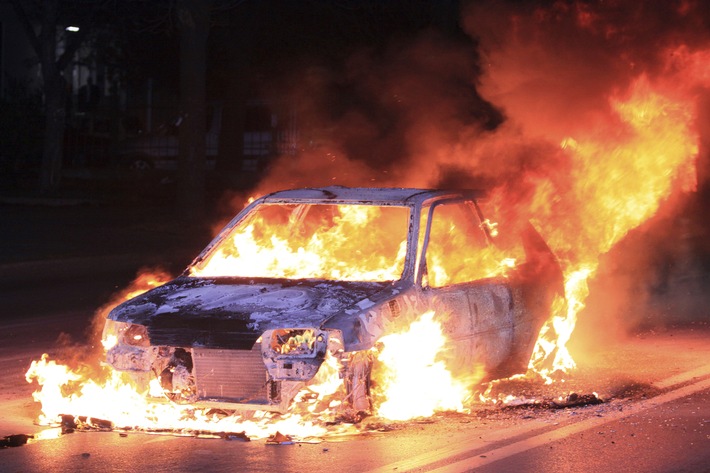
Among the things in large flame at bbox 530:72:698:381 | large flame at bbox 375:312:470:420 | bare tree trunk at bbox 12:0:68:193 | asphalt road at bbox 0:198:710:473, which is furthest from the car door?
bare tree trunk at bbox 12:0:68:193

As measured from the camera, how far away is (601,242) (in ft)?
35.2

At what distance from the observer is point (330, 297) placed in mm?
8164

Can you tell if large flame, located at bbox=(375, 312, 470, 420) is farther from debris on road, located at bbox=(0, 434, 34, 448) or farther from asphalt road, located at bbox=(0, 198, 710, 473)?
debris on road, located at bbox=(0, 434, 34, 448)

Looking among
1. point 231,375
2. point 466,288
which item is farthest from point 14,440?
point 466,288

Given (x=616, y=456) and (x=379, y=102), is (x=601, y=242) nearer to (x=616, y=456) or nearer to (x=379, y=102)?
(x=616, y=456)

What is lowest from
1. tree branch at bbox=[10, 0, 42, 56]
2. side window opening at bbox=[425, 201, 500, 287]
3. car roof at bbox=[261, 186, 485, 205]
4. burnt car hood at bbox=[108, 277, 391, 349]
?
burnt car hood at bbox=[108, 277, 391, 349]

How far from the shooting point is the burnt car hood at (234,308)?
7812 mm

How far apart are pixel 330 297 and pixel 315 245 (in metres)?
1.21

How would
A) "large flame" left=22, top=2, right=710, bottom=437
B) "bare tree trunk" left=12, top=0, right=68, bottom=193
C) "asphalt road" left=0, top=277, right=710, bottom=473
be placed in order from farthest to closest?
"bare tree trunk" left=12, top=0, right=68, bottom=193
"large flame" left=22, top=2, right=710, bottom=437
"asphalt road" left=0, top=277, right=710, bottom=473

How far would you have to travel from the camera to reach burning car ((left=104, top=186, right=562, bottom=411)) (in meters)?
7.80

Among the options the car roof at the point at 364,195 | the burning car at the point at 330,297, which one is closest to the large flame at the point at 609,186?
the burning car at the point at 330,297

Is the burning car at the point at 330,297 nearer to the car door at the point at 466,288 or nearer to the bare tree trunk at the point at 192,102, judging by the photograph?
the car door at the point at 466,288

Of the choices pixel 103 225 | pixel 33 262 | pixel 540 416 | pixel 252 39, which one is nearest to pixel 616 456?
pixel 540 416

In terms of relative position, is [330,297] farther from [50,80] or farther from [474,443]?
[50,80]
